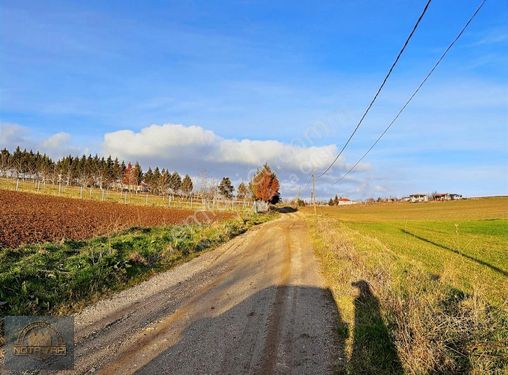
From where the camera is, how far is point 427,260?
20.1 meters

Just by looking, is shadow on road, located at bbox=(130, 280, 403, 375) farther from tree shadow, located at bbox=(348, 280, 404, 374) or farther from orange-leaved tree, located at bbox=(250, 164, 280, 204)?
orange-leaved tree, located at bbox=(250, 164, 280, 204)

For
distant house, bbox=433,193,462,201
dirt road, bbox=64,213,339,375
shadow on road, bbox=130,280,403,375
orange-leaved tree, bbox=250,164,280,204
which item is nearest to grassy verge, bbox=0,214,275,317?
dirt road, bbox=64,213,339,375

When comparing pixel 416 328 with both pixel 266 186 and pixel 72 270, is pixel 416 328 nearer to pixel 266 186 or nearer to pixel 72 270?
pixel 72 270

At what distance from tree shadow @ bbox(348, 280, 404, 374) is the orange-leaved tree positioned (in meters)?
65.8

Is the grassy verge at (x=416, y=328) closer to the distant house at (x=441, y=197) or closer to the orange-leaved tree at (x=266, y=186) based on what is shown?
the orange-leaved tree at (x=266, y=186)

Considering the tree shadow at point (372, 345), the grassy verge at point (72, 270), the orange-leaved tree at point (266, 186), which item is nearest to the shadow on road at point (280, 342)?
the tree shadow at point (372, 345)

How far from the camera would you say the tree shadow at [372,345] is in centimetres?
632

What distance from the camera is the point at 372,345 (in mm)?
7172

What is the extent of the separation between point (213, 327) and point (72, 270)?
6081 millimetres

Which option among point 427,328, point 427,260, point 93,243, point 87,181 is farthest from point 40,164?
point 427,328

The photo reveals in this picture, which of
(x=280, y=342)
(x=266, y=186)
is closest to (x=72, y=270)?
(x=280, y=342)

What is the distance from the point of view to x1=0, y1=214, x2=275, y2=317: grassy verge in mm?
9383

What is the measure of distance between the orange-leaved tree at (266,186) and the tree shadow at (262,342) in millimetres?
65060

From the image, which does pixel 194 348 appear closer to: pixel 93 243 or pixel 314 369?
pixel 314 369
